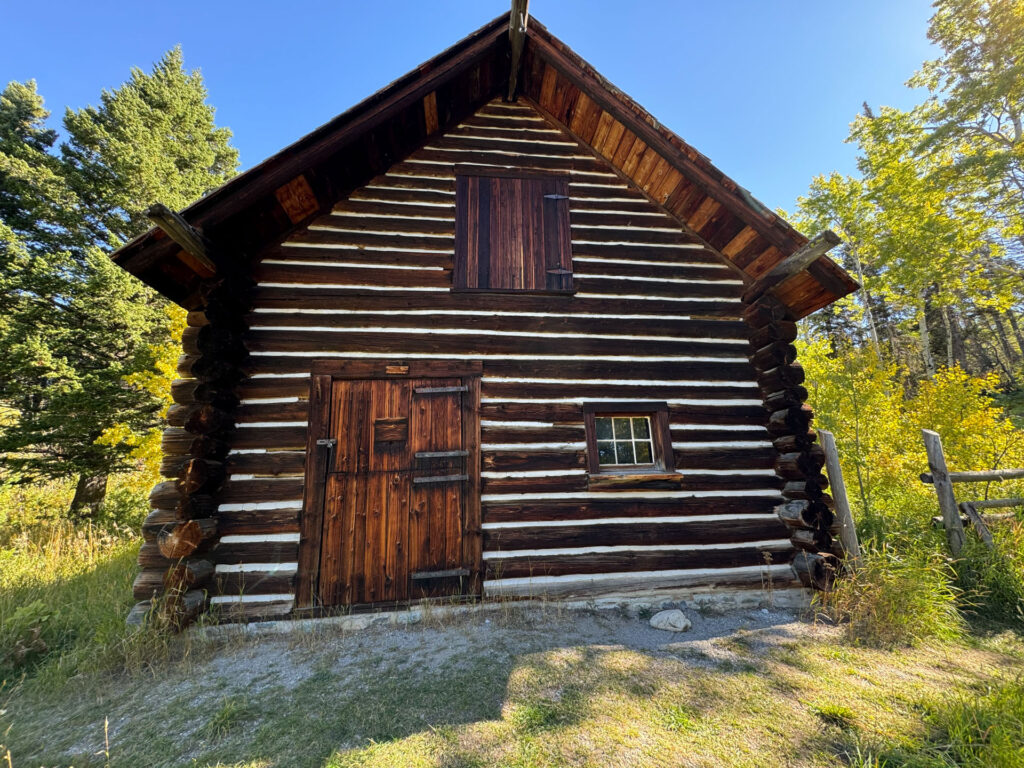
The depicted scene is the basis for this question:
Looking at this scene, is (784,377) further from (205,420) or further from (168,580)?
(168,580)

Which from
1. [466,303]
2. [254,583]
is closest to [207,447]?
[254,583]

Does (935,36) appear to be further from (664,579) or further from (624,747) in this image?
(624,747)

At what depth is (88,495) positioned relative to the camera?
10539mm

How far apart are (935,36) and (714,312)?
2054 centimetres

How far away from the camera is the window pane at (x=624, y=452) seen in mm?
4992

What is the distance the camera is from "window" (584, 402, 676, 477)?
4.80m

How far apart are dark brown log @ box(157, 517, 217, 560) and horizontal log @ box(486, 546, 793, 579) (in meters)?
2.97

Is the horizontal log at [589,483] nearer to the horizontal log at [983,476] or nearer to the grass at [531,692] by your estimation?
the grass at [531,692]

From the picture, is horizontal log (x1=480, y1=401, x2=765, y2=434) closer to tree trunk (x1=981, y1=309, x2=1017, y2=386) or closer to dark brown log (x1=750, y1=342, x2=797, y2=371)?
dark brown log (x1=750, y1=342, x2=797, y2=371)

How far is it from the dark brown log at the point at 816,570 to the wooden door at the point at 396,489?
12.6 feet

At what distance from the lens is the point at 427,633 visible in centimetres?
369

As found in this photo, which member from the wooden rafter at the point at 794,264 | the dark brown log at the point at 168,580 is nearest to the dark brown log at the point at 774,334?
the wooden rafter at the point at 794,264

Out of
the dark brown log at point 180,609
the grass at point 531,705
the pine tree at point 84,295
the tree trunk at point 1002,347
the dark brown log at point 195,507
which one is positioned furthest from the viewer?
the tree trunk at point 1002,347

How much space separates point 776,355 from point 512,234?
385 centimetres
